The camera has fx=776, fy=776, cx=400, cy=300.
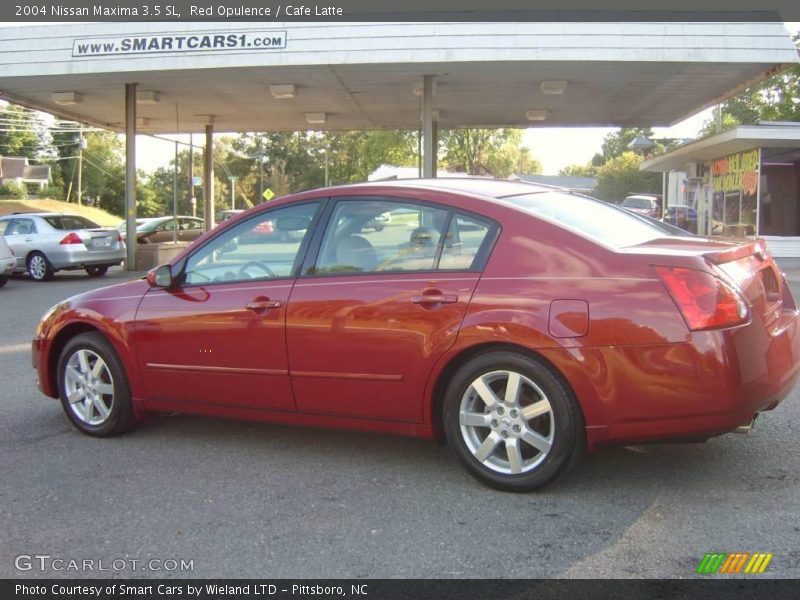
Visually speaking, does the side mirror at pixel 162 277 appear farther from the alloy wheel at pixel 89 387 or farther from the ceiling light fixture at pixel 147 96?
the ceiling light fixture at pixel 147 96

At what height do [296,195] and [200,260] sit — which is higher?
[296,195]

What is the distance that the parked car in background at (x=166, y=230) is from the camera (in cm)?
2408

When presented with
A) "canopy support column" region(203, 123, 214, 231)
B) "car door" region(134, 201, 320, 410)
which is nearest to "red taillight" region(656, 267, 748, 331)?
"car door" region(134, 201, 320, 410)

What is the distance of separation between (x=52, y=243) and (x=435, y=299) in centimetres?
1513

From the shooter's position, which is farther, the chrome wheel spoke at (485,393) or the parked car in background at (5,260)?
the parked car in background at (5,260)

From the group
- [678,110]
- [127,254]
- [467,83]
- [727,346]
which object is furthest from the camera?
[678,110]

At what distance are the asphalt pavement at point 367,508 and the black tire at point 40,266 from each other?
42.5 feet

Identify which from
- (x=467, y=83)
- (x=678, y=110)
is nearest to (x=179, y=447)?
(x=467, y=83)

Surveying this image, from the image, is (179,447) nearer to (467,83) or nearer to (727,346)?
(727,346)

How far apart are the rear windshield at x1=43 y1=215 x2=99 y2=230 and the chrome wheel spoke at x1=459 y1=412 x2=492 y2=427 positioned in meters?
15.5

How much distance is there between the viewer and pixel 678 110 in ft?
69.6

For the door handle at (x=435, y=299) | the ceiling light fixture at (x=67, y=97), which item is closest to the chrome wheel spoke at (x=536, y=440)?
the door handle at (x=435, y=299)

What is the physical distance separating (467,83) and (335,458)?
1454 centimetres
